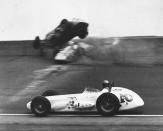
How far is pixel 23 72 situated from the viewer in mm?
16266

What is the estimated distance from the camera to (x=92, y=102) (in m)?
11.4

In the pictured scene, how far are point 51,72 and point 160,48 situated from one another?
11.3 ft

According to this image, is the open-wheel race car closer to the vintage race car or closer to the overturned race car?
the vintage race car

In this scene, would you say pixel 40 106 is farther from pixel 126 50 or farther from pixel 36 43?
pixel 36 43

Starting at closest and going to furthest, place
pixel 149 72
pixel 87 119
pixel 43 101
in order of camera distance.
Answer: pixel 87 119 < pixel 43 101 < pixel 149 72

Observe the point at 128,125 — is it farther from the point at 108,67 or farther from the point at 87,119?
the point at 108,67

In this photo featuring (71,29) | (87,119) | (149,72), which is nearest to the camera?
(87,119)

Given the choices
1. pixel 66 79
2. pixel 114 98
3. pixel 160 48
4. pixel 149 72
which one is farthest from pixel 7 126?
pixel 160 48

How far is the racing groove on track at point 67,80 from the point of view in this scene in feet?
43.1

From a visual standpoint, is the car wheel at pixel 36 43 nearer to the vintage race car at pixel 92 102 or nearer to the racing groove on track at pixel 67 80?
the racing groove on track at pixel 67 80

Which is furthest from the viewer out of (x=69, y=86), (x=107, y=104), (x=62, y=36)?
(x=62, y=36)

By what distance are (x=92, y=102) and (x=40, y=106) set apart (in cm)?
117

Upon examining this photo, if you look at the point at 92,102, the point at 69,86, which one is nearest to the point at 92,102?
the point at 92,102

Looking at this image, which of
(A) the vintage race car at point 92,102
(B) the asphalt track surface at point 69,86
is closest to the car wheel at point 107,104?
(A) the vintage race car at point 92,102
